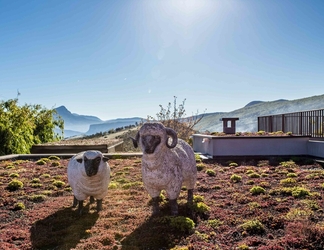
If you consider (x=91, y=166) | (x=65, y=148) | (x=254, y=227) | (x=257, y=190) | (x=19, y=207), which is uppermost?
(x=91, y=166)

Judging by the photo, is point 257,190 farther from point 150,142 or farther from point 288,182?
point 150,142

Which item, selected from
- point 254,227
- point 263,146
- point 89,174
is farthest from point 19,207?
point 263,146

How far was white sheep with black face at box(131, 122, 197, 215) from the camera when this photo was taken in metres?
5.40

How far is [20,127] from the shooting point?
19438 mm

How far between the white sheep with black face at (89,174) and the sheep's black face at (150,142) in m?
1.38

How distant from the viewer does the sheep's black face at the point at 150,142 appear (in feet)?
17.5

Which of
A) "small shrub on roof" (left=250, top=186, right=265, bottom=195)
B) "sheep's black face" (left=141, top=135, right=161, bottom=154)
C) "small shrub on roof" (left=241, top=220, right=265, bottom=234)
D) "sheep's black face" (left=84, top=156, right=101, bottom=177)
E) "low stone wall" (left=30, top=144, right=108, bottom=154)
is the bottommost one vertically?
"small shrub on roof" (left=241, top=220, right=265, bottom=234)

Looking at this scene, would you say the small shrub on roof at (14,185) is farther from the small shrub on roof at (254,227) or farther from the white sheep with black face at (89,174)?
the small shrub on roof at (254,227)

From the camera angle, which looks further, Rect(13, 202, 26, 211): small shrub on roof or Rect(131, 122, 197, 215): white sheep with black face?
Rect(13, 202, 26, 211): small shrub on roof

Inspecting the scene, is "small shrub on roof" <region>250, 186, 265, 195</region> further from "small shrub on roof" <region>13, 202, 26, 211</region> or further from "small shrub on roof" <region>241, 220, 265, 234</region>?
"small shrub on roof" <region>13, 202, 26, 211</region>

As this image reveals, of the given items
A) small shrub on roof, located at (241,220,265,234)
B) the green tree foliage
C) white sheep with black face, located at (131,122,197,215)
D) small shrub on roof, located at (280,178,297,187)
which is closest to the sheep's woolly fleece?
white sheep with black face, located at (131,122,197,215)

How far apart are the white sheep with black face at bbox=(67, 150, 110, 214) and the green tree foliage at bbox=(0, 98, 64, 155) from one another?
1370 centimetres

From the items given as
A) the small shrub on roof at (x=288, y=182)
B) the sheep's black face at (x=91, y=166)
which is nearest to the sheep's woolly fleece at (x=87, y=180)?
the sheep's black face at (x=91, y=166)

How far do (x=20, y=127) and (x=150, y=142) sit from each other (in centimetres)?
1711
